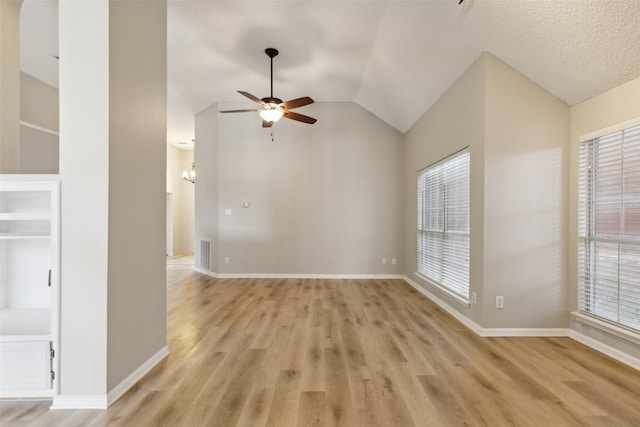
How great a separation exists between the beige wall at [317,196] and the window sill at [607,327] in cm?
320

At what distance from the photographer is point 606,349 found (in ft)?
8.38

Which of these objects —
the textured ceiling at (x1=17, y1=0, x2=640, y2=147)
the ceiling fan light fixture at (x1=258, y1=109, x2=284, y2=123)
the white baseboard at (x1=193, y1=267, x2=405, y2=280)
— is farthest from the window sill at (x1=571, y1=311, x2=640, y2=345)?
the ceiling fan light fixture at (x1=258, y1=109, x2=284, y2=123)

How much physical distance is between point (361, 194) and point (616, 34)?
409 cm

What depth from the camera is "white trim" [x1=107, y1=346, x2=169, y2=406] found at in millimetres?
1869

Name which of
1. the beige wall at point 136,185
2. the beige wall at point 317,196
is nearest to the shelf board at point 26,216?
the beige wall at point 136,185

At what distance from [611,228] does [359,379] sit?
255cm

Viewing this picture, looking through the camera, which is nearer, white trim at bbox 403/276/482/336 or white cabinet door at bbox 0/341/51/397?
white cabinet door at bbox 0/341/51/397

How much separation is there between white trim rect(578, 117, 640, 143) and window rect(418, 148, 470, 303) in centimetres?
101

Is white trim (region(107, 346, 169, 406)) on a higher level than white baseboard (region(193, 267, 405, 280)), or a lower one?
higher

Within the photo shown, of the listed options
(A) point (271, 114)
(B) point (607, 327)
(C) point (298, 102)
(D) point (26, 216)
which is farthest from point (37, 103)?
(B) point (607, 327)

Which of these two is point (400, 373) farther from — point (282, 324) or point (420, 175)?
point (420, 175)

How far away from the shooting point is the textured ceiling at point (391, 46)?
7.63 ft

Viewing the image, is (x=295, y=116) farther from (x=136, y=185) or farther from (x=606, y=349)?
(x=606, y=349)

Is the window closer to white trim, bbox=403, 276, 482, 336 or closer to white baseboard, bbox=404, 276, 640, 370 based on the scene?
white trim, bbox=403, 276, 482, 336
